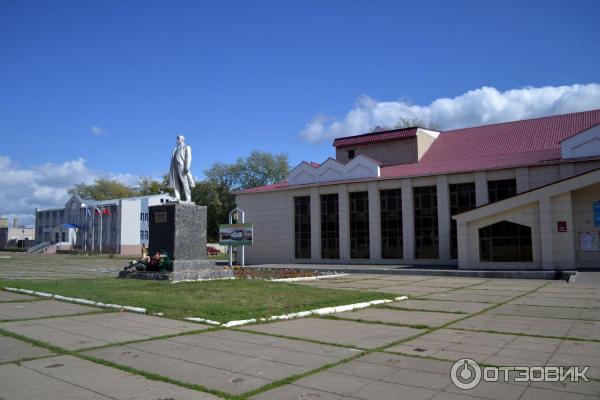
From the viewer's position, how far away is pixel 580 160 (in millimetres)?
27469

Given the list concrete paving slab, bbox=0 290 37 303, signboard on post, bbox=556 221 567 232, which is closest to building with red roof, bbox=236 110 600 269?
signboard on post, bbox=556 221 567 232

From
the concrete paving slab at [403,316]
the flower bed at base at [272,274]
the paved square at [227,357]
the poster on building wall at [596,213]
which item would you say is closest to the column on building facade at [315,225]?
the flower bed at base at [272,274]

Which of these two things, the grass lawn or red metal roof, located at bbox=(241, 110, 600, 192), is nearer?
the grass lawn

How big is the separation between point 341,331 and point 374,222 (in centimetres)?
2627

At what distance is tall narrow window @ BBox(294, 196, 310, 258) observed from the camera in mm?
38188

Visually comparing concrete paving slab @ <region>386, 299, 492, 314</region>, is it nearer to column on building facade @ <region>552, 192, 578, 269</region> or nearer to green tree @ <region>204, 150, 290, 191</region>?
column on building facade @ <region>552, 192, 578, 269</region>

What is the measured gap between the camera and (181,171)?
19.4 meters

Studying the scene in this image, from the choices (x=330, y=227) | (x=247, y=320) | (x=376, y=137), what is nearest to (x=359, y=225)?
(x=330, y=227)

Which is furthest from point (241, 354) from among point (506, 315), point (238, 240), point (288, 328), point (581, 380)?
point (238, 240)

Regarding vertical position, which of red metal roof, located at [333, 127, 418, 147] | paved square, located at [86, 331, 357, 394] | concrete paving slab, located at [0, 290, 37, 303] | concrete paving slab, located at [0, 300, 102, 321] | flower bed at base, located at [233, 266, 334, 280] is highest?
red metal roof, located at [333, 127, 418, 147]

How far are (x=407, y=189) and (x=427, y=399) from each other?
95.5 ft

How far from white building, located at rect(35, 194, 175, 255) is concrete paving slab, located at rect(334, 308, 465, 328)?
58260 millimetres

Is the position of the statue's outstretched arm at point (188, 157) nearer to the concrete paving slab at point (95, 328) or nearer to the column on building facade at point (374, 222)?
the concrete paving slab at point (95, 328)

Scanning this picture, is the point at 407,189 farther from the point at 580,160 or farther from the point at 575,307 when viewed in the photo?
the point at 575,307
